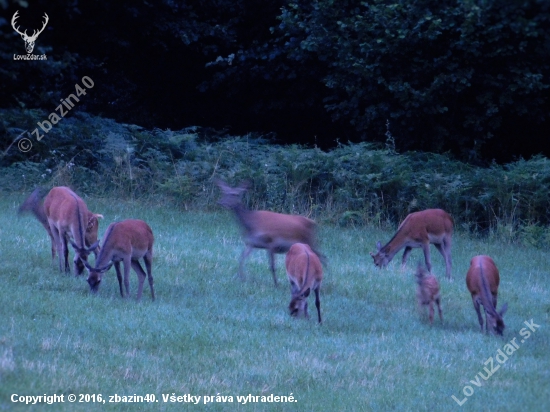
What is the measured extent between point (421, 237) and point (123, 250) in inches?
239

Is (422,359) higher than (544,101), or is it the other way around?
(544,101)

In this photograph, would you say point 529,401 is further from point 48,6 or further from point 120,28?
point 120,28

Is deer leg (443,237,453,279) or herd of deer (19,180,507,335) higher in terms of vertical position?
herd of deer (19,180,507,335)

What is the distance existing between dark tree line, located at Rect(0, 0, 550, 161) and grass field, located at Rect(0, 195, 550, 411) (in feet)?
21.0

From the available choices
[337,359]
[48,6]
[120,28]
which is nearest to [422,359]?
[337,359]

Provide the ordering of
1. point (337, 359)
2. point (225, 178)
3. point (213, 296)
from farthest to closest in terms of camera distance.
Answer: point (225, 178), point (213, 296), point (337, 359)

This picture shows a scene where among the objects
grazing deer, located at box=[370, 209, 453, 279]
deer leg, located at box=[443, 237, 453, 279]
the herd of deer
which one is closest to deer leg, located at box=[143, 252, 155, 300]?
the herd of deer

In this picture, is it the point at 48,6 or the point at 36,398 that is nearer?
the point at 36,398

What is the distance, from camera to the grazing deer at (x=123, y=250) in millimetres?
11539

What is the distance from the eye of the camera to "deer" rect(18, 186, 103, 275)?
12.4 meters

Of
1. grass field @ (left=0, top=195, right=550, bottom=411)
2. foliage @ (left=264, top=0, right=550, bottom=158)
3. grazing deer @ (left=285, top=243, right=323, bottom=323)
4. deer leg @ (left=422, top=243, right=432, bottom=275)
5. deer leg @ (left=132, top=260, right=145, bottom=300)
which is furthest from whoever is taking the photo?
foliage @ (left=264, top=0, right=550, bottom=158)

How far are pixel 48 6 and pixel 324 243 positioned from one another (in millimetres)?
10080

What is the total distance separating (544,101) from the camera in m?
24.1

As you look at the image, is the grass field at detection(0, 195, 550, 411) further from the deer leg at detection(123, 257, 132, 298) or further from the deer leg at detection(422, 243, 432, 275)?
the deer leg at detection(422, 243, 432, 275)
